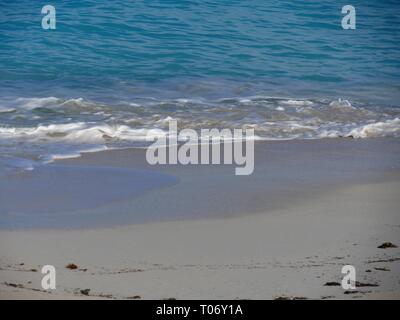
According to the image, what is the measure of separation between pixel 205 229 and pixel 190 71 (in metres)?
6.61

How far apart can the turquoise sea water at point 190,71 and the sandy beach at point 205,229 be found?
994 mm

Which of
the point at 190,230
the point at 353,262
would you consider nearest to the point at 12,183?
the point at 190,230

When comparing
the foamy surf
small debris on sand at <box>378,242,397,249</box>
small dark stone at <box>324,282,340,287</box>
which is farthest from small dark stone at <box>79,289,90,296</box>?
the foamy surf

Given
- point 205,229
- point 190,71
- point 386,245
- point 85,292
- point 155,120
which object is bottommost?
point 85,292

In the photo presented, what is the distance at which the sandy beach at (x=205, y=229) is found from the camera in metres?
3.93

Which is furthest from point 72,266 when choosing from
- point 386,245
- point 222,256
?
point 386,245

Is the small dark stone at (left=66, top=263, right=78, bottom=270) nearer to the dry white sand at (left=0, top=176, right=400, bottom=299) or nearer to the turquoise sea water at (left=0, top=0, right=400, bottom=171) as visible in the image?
the dry white sand at (left=0, top=176, right=400, bottom=299)

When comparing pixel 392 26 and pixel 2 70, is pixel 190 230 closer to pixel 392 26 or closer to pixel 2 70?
pixel 2 70

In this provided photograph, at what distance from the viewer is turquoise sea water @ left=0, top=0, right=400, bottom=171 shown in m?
8.12

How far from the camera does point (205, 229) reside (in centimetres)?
492

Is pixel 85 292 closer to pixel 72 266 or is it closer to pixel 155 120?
pixel 72 266

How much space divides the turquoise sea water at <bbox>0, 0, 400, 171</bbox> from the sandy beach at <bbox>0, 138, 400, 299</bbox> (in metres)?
0.99

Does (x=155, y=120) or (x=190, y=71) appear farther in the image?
(x=190, y=71)

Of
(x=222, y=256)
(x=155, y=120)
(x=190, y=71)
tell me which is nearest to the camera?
(x=222, y=256)
